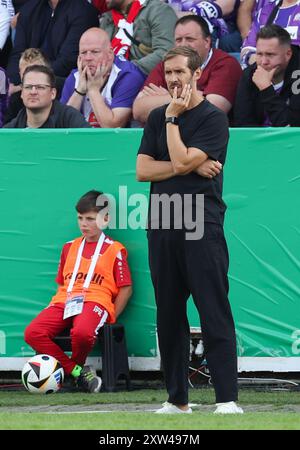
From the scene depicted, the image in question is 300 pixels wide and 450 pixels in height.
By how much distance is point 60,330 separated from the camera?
33.2 ft

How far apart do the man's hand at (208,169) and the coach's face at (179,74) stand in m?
0.48

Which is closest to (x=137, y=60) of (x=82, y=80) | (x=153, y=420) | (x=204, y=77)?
(x=82, y=80)

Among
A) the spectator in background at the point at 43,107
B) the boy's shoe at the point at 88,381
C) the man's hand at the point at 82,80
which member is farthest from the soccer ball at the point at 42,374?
the man's hand at the point at 82,80

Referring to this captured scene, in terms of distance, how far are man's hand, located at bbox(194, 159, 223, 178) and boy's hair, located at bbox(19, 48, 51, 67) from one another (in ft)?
15.5

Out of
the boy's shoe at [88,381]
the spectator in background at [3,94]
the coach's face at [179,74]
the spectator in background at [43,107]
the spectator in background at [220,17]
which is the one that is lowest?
the boy's shoe at [88,381]

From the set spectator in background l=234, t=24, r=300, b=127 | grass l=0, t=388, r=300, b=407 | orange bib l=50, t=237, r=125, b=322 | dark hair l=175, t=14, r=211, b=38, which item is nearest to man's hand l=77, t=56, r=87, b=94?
dark hair l=175, t=14, r=211, b=38

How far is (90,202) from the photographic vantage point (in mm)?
10180

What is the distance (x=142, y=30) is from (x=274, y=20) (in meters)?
1.44

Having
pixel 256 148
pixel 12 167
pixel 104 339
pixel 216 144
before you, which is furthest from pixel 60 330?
pixel 216 144

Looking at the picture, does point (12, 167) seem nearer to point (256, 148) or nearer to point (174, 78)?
point (256, 148)

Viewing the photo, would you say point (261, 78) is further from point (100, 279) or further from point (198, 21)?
point (100, 279)

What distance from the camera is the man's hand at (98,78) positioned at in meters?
11.5

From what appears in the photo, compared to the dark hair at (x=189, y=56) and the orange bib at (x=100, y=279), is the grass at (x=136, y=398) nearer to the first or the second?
the orange bib at (x=100, y=279)

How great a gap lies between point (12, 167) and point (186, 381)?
3.52 meters
